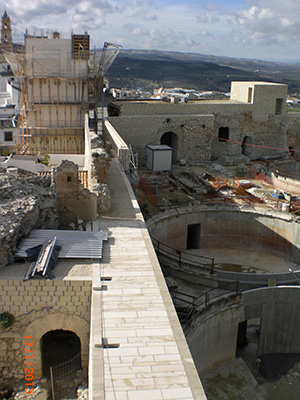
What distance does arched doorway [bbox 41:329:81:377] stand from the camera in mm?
10938

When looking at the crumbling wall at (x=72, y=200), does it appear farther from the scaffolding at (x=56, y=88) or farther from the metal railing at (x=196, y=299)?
the scaffolding at (x=56, y=88)

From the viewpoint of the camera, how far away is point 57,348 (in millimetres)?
11461

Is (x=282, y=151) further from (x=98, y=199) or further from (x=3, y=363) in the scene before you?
(x=3, y=363)

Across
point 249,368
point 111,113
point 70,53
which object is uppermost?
point 70,53

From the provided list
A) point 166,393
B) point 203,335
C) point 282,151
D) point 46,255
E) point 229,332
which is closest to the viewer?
point 166,393

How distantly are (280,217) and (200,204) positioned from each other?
3.84 m

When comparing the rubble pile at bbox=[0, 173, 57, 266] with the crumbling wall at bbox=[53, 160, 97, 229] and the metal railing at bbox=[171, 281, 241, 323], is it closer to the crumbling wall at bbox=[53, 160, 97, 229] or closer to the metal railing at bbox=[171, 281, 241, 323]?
the crumbling wall at bbox=[53, 160, 97, 229]

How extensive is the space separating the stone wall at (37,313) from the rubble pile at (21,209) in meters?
1.00

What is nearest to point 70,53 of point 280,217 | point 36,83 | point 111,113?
point 36,83

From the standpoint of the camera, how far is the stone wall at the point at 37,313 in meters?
10.1

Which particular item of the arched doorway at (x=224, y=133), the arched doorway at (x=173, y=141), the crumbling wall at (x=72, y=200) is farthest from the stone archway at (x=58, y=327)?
the arched doorway at (x=224, y=133)

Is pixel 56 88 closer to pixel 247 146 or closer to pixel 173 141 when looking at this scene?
pixel 173 141

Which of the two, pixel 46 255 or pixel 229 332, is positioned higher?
pixel 46 255

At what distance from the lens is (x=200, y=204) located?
2202 cm
